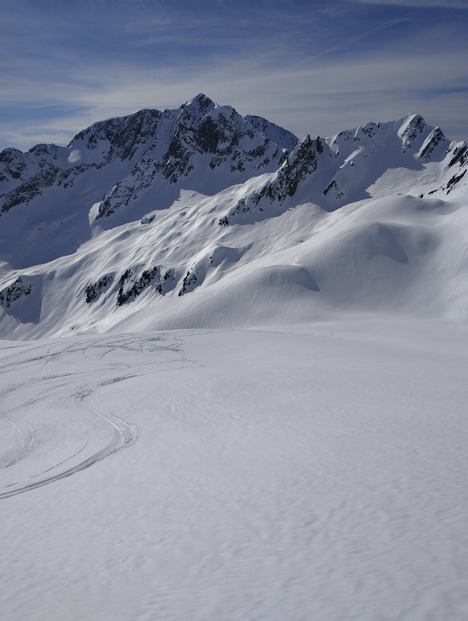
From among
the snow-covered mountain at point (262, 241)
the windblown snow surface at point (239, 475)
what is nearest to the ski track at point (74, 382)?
the windblown snow surface at point (239, 475)

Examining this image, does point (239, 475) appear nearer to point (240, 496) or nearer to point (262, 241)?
point (240, 496)

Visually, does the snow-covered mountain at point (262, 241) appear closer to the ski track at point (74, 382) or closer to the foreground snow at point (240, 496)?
the ski track at point (74, 382)

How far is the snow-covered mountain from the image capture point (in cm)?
5497

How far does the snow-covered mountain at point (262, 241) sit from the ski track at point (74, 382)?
23932mm

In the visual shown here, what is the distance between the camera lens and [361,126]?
5758 inches

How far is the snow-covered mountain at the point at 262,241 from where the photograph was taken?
55.0 metres

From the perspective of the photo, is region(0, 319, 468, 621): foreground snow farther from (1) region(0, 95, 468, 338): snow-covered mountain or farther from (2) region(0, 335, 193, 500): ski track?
(1) region(0, 95, 468, 338): snow-covered mountain

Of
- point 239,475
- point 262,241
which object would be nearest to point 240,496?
point 239,475

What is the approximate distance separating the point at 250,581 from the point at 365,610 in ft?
5.22

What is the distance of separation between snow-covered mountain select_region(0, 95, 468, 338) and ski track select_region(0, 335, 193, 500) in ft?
78.5

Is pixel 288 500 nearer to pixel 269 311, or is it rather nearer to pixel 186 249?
pixel 269 311

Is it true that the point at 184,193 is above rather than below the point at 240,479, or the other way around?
above

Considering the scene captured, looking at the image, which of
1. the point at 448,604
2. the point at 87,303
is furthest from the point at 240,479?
the point at 87,303

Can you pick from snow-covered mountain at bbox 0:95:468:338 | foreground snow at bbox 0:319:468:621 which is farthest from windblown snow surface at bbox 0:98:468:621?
snow-covered mountain at bbox 0:95:468:338
